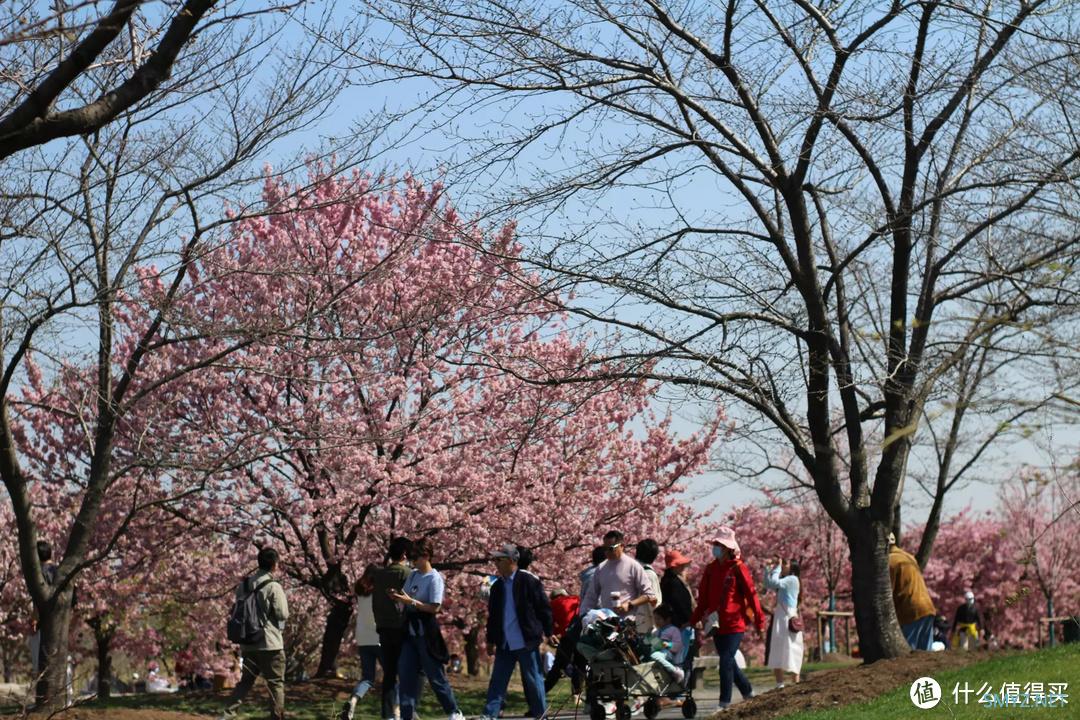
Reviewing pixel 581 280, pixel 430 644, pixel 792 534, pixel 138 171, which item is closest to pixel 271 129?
pixel 138 171

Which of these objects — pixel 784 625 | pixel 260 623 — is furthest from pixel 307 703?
pixel 784 625

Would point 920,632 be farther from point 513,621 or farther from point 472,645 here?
point 472,645

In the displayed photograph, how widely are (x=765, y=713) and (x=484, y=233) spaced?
4.84m

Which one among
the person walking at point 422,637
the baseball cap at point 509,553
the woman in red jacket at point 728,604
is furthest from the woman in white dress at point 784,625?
the person walking at point 422,637

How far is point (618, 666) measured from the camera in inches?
444

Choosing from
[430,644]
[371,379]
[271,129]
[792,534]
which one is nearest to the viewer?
[430,644]

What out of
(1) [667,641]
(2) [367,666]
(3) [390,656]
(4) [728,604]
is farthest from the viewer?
(2) [367,666]

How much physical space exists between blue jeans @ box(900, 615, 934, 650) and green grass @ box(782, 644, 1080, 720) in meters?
3.28

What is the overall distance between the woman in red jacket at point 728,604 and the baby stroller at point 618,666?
1.58 meters

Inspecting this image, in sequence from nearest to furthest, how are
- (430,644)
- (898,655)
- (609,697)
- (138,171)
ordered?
(609,697), (430,644), (898,655), (138,171)

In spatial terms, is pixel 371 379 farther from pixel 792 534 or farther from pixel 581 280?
pixel 792 534

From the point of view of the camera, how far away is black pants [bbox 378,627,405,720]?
1232 cm

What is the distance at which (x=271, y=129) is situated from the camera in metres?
13.8

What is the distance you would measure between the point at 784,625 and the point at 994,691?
5281 millimetres
